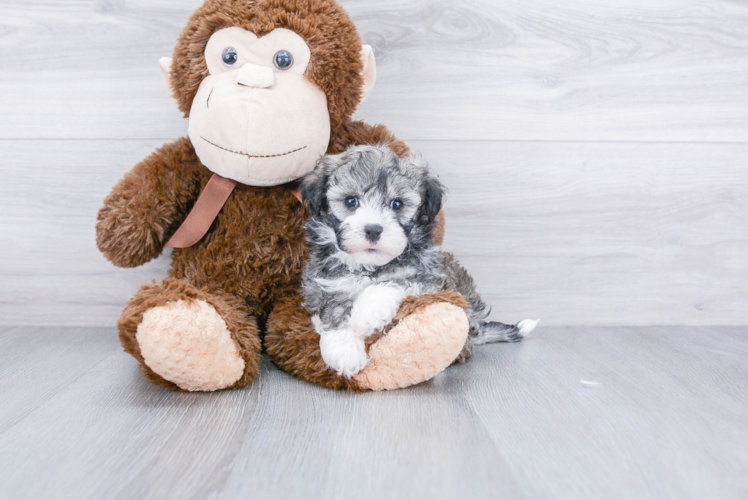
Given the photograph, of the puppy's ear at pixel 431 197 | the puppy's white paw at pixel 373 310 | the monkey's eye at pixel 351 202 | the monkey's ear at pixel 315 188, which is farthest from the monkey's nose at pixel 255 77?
the puppy's white paw at pixel 373 310

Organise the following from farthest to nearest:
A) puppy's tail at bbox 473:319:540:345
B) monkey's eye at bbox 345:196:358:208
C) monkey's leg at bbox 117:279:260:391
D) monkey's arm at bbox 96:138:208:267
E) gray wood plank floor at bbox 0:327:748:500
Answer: puppy's tail at bbox 473:319:540:345, monkey's arm at bbox 96:138:208:267, monkey's eye at bbox 345:196:358:208, monkey's leg at bbox 117:279:260:391, gray wood plank floor at bbox 0:327:748:500

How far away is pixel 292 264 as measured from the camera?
5.04 feet

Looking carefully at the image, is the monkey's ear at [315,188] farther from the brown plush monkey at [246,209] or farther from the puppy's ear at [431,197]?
the puppy's ear at [431,197]

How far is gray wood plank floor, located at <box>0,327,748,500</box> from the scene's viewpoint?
3.00ft

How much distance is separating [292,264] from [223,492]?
737 millimetres

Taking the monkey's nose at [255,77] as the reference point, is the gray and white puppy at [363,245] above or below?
below

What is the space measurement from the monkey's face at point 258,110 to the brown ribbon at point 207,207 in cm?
7

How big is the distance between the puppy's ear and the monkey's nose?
1.48 ft

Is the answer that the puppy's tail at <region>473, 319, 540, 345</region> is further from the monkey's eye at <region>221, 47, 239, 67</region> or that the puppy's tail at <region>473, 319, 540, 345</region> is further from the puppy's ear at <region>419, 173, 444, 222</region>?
the monkey's eye at <region>221, 47, 239, 67</region>

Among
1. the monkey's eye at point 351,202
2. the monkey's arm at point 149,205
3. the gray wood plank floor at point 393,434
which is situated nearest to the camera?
the gray wood plank floor at point 393,434

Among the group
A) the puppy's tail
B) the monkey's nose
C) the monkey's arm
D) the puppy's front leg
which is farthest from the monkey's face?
the puppy's tail

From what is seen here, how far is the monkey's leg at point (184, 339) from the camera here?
3.86 feet

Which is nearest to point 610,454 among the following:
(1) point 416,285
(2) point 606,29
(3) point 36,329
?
(1) point 416,285

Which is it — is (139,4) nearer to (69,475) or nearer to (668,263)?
(69,475)
